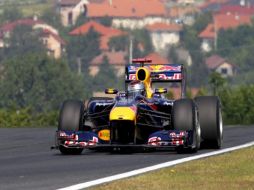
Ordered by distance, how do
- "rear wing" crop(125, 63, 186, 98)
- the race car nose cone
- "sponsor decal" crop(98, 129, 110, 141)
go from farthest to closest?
"rear wing" crop(125, 63, 186, 98), "sponsor decal" crop(98, 129, 110, 141), the race car nose cone

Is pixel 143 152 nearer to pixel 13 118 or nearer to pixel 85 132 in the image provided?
pixel 85 132

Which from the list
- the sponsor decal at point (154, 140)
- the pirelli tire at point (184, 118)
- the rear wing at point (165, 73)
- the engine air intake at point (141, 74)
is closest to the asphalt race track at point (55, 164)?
the sponsor decal at point (154, 140)

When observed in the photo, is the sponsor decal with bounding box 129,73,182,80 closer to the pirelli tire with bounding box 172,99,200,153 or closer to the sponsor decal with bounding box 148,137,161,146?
the pirelli tire with bounding box 172,99,200,153

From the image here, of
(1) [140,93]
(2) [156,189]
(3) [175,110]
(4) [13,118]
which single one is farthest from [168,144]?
(4) [13,118]

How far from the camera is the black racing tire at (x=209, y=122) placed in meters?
23.2

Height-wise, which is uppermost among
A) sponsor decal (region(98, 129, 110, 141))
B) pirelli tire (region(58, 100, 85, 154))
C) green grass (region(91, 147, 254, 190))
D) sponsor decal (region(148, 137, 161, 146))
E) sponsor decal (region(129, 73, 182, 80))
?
sponsor decal (region(129, 73, 182, 80))

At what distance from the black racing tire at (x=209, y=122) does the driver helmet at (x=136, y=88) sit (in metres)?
0.94

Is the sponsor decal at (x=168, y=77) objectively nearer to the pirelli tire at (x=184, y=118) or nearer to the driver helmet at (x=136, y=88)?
the driver helmet at (x=136, y=88)

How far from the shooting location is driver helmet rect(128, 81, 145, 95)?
2317 cm

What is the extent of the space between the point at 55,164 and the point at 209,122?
4.59m

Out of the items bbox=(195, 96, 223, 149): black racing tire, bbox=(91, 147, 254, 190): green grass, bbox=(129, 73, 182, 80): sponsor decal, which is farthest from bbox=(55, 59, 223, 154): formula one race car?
bbox=(129, 73, 182, 80): sponsor decal

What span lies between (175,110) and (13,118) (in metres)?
45.6

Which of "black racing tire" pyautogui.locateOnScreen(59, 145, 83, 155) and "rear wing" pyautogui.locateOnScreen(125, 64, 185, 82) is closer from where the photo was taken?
"black racing tire" pyautogui.locateOnScreen(59, 145, 83, 155)

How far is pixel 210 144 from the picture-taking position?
23.4m
